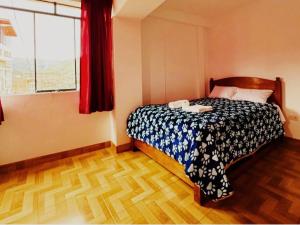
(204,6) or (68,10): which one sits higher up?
(204,6)

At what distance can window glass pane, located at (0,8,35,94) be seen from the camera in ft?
7.64

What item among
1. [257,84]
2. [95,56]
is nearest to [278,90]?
[257,84]

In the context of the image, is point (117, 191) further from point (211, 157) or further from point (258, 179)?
point (258, 179)

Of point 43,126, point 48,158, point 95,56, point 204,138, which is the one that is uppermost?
point 95,56

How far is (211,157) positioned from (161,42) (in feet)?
8.02

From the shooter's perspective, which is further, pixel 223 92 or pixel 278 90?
pixel 223 92

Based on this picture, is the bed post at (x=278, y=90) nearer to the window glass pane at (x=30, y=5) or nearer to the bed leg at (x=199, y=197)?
the bed leg at (x=199, y=197)

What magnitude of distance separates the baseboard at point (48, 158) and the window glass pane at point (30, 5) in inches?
75.1

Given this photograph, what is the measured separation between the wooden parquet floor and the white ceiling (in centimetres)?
253

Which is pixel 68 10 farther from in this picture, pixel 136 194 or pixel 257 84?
pixel 257 84

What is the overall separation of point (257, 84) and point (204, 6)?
162 cm

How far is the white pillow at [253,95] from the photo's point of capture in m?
3.00

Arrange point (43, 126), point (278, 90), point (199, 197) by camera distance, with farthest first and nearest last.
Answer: point (278, 90)
point (43, 126)
point (199, 197)

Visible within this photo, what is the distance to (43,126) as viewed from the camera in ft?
8.29
